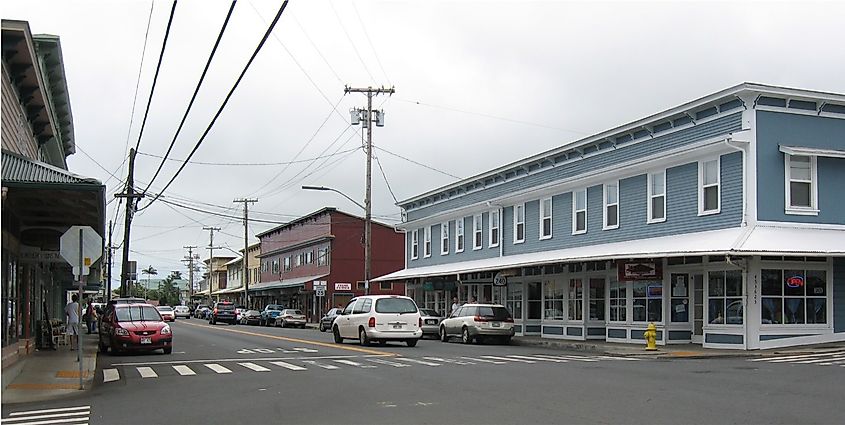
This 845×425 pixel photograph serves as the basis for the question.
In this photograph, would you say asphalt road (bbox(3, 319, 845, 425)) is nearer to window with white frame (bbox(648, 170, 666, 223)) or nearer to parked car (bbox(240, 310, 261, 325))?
window with white frame (bbox(648, 170, 666, 223))

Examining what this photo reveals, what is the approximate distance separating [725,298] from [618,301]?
18.4 ft

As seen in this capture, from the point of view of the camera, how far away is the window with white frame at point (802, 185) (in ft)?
86.3

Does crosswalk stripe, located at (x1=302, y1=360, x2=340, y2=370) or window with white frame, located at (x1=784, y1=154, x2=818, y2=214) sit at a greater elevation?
A: window with white frame, located at (x1=784, y1=154, x2=818, y2=214)

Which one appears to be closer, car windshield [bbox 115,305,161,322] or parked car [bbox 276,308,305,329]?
car windshield [bbox 115,305,161,322]

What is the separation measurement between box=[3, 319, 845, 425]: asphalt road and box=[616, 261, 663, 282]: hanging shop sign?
17.5 feet

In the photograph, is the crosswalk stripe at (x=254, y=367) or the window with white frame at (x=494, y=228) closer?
the crosswalk stripe at (x=254, y=367)

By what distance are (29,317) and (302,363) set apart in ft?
39.3

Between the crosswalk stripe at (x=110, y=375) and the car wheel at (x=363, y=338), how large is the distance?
10.2m

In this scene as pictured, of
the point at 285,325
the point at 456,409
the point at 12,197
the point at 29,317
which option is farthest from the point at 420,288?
the point at 456,409

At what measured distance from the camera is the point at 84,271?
17.8m

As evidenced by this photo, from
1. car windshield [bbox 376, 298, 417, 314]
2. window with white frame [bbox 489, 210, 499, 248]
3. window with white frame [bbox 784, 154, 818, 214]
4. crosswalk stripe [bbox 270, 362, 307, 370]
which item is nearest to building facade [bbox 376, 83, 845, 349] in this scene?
window with white frame [bbox 784, 154, 818, 214]

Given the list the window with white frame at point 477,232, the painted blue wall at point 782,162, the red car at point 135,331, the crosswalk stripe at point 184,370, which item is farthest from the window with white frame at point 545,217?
the crosswalk stripe at point 184,370

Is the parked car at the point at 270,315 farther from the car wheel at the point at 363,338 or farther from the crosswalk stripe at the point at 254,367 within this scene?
the crosswalk stripe at the point at 254,367

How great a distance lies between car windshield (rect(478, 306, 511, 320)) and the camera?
33188mm
